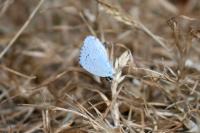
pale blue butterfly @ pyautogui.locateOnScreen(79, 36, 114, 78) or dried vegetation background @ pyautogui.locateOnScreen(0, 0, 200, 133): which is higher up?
pale blue butterfly @ pyautogui.locateOnScreen(79, 36, 114, 78)

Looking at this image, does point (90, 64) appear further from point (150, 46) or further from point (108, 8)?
point (150, 46)

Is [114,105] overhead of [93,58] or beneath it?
beneath

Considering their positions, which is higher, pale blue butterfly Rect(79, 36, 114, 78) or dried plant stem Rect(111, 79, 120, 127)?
pale blue butterfly Rect(79, 36, 114, 78)

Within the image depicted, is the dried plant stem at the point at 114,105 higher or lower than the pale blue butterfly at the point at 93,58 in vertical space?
lower

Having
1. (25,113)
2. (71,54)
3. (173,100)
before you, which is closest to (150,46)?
(71,54)
